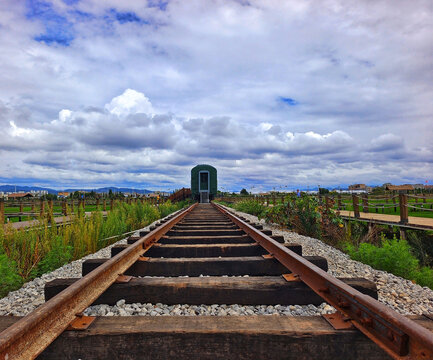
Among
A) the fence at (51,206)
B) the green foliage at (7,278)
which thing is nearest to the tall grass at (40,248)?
the green foliage at (7,278)

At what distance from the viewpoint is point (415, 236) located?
8891mm

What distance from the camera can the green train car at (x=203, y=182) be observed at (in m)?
27.0

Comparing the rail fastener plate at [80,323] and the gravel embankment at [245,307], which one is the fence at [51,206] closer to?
the gravel embankment at [245,307]

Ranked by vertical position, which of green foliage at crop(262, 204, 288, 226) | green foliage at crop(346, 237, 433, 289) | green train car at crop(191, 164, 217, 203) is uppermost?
green train car at crop(191, 164, 217, 203)

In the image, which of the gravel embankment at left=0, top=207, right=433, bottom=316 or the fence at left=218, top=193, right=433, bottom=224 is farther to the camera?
the fence at left=218, top=193, right=433, bottom=224

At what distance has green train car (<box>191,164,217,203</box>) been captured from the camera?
27.0 m

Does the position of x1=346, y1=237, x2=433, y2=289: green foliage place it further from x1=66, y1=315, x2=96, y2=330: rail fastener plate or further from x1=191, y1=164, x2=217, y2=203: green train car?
x1=191, y1=164, x2=217, y2=203: green train car

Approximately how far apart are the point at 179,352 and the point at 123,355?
0.25 m

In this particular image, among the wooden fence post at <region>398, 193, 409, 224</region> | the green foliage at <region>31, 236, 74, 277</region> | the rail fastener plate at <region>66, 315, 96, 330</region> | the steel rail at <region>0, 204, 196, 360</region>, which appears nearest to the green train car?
the wooden fence post at <region>398, 193, 409, 224</region>

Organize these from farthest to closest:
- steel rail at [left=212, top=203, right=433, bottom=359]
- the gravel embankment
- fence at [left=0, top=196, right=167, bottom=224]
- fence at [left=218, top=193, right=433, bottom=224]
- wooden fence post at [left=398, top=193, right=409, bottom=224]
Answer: wooden fence post at [left=398, top=193, right=409, bottom=224] < fence at [left=218, top=193, right=433, bottom=224] < fence at [left=0, top=196, right=167, bottom=224] < the gravel embankment < steel rail at [left=212, top=203, right=433, bottom=359]

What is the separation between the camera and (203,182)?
27344mm

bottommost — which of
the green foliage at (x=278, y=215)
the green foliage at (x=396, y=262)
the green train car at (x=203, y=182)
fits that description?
the green foliage at (x=396, y=262)

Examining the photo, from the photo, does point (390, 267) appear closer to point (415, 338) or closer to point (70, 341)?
point (415, 338)

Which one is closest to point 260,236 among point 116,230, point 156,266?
point 156,266
